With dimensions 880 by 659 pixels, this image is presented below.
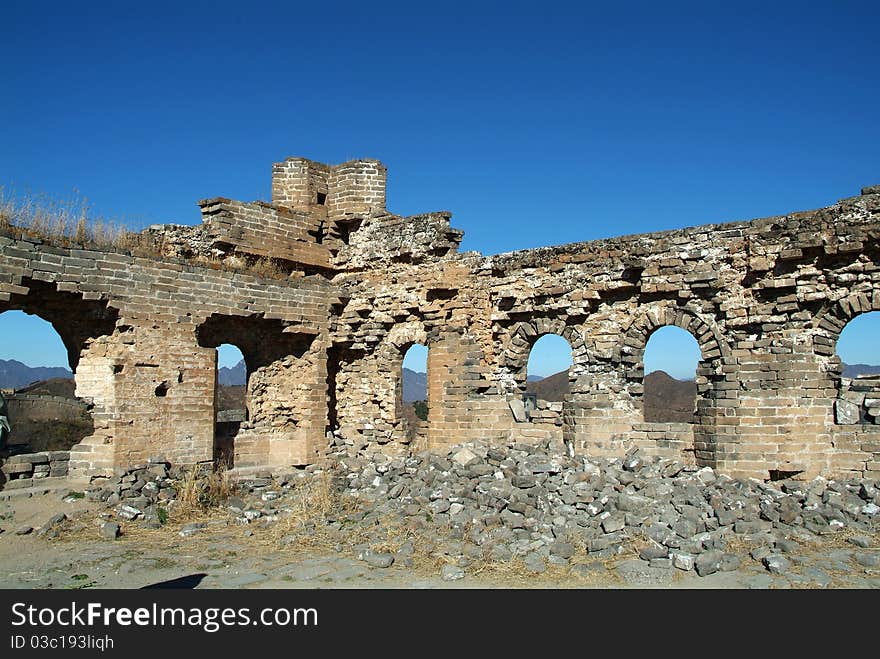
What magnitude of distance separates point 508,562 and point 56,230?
27.1 feet

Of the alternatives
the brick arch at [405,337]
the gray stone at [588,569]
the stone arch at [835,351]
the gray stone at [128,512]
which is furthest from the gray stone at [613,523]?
the gray stone at [128,512]

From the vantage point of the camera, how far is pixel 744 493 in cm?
997

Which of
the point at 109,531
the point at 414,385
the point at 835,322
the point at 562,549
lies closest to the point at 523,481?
the point at 562,549

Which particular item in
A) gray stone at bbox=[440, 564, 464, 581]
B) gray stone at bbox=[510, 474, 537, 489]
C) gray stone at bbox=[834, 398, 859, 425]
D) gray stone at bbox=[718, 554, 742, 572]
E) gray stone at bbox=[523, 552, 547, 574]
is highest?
gray stone at bbox=[834, 398, 859, 425]

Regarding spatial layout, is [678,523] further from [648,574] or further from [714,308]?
[714,308]

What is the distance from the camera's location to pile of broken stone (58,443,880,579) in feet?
28.5

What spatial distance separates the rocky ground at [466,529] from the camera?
8.08 meters

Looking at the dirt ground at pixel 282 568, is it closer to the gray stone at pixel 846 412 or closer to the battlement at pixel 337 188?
the gray stone at pixel 846 412

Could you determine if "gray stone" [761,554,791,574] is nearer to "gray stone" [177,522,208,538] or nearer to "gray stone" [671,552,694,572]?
"gray stone" [671,552,694,572]

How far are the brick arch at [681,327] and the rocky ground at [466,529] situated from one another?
4.50ft

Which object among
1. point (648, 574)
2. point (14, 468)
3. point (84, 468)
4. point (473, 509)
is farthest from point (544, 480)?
point (14, 468)

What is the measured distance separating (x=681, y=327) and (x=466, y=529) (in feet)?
15.4

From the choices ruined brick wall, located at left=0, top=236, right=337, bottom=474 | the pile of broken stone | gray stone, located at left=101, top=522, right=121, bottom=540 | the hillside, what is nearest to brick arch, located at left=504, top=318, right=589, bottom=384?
the pile of broken stone

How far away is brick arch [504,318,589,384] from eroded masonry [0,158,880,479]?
0.13ft
